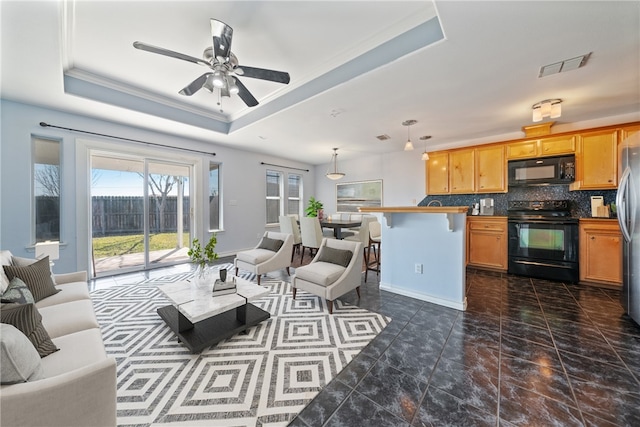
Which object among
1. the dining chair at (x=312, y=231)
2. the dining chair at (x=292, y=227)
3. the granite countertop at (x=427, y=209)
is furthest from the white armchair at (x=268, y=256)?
the granite countertop at (x=427, y=209)

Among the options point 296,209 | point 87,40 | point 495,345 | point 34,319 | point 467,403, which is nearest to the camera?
point 34,319

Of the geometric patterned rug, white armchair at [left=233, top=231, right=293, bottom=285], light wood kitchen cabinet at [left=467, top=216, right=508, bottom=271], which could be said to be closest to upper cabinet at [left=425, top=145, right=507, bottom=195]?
light wood kitchen cabinet at [left=467, top=216, right=508, bottom=271]

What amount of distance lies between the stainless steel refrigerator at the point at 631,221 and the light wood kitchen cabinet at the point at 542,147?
1.35 meters

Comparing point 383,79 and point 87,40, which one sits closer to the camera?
point 87,40

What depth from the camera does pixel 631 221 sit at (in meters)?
2.43

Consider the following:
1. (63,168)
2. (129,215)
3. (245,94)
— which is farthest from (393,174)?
(63,168)

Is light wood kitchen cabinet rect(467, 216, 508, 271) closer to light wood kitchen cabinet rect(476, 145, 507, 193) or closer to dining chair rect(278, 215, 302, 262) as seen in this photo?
light wood kitchen cabinet rect(476, 145, 507, 193)

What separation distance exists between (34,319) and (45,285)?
1041 mm

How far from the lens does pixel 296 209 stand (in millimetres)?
7477

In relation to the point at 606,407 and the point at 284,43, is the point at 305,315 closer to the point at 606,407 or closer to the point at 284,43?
the point at 606,407

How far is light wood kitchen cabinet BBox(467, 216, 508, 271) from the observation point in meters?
4.17

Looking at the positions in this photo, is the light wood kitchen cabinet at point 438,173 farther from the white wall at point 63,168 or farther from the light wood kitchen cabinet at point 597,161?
the white wall at point 63,168

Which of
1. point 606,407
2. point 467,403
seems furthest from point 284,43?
point 606,407

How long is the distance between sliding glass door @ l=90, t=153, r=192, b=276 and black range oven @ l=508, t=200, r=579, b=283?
6.22 metres
